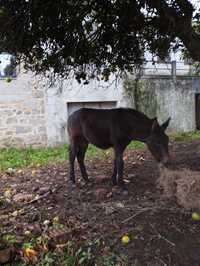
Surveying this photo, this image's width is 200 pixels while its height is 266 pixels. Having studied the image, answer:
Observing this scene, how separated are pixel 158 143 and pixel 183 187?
4.17ft

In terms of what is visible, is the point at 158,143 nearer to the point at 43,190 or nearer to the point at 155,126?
the point at 155,126

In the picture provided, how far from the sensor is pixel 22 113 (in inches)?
647

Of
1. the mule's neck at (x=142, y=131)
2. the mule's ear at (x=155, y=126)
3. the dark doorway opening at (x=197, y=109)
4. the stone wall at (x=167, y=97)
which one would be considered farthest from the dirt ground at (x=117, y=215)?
the dark doorway opening at (x=197, y=109)

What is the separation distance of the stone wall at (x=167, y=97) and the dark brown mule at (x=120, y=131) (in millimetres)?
11059

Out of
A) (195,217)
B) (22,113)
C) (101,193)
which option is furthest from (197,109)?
(195,217)

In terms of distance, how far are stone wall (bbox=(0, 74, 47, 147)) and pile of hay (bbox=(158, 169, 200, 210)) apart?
1036 centimetres

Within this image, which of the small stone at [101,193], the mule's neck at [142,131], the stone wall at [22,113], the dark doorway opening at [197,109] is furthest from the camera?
the dark doorway opening at [197,109]

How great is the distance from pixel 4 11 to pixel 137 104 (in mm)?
13457

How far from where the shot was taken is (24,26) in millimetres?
6230

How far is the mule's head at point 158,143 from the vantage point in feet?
23.3

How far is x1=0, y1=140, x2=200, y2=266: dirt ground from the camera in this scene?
5.00 meters

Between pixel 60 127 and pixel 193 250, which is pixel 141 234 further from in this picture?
pixel 60 127

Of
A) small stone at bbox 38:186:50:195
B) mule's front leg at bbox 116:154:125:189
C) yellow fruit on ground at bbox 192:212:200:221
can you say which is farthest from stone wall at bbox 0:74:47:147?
yellow fruit on ground at bbox 192:212:200:221

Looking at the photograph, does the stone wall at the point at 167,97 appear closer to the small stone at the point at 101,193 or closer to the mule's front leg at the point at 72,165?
the mule's front leg at the point at 72,165
